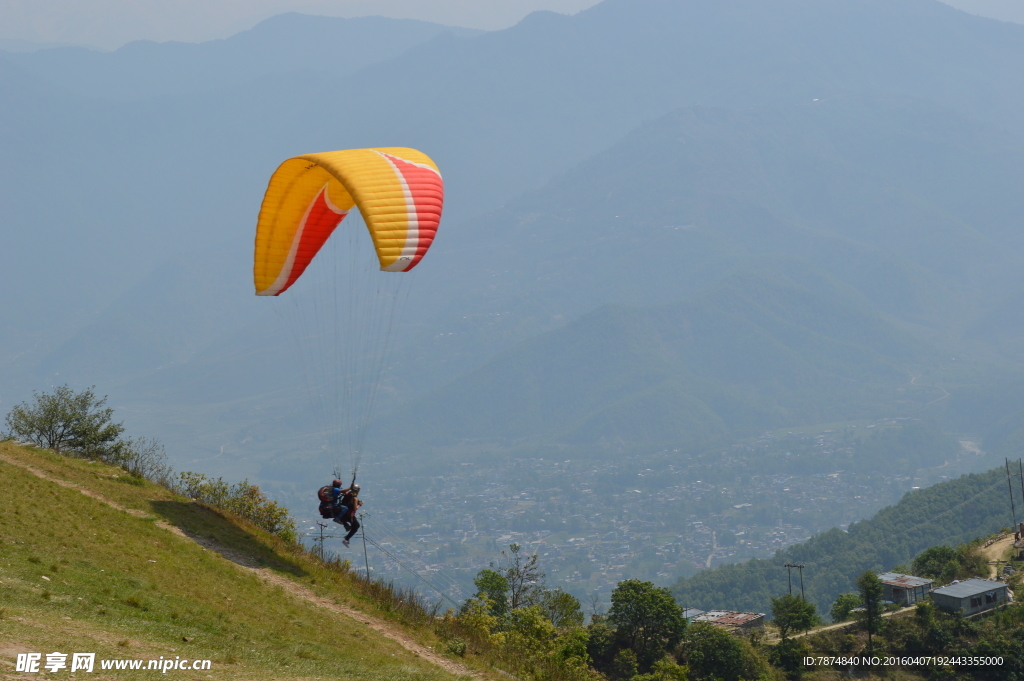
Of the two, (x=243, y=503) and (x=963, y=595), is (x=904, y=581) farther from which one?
(x=243, y=503)

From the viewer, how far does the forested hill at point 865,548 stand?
114500mm

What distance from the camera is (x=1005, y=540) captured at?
7150 cm

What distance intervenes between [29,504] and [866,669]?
43696 millimetres

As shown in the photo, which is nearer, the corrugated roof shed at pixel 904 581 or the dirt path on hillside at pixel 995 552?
the corrugated roof shed at pixel 904 581

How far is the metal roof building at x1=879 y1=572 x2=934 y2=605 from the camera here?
61328 mm

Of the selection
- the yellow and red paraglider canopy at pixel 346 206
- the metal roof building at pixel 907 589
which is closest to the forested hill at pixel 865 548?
the metal roof building at pixel 907 589

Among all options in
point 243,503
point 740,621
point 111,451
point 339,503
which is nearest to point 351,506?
point 339,503

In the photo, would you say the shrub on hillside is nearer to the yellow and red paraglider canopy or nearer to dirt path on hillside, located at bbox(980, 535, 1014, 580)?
the yellow and red paraglider canopy

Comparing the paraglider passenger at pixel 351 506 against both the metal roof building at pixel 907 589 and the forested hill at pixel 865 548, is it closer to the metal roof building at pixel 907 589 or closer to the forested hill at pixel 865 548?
the metal roof building at pixel 907 589

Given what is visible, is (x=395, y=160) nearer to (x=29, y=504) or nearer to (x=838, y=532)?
(x=29, y=504)

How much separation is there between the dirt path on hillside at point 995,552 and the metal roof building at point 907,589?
5.18 m

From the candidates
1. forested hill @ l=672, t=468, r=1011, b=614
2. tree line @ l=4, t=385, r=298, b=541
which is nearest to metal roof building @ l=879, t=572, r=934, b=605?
forested hill @ l=672, t=468, r=1011, b=614

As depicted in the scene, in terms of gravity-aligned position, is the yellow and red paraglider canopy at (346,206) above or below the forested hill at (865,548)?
above

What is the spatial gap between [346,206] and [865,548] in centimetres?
12470
